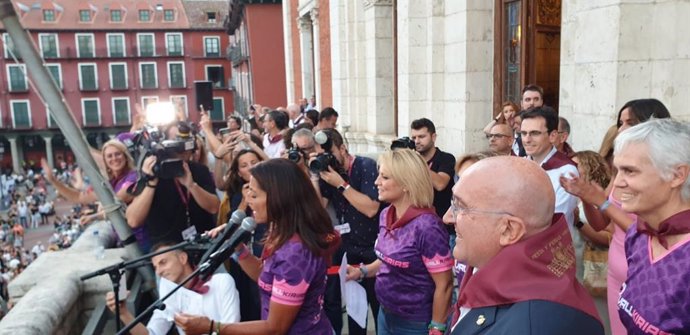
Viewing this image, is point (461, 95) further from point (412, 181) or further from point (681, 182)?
point (681, 182)

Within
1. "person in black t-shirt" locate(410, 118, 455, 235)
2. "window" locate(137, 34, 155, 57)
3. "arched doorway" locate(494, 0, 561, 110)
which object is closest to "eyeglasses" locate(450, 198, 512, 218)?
"person in black t-shirt" locate(410, 118, 455, 235)

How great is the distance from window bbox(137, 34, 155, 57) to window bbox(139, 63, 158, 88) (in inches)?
40.2

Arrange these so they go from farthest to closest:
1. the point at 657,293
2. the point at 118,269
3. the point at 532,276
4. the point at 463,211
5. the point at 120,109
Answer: the point at 120,109 → the point at 118,269 → the point at 657,293 → the point at 463,211 → the point at 532,276

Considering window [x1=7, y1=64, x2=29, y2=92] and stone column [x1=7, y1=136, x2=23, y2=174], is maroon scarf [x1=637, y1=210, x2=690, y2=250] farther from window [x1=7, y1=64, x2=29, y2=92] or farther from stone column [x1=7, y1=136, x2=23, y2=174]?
stone column [x1=7, y1=136, x2=23, y2=174]

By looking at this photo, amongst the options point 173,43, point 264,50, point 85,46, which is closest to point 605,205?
point 264,50

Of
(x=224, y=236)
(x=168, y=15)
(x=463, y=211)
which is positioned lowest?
(x=224, y=236)

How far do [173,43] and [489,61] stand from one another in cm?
4893

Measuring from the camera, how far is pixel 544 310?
1339 millimetres

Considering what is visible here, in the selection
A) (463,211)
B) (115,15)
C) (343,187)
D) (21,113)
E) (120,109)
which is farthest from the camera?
(120,109)

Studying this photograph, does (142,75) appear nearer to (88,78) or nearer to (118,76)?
(118,76)

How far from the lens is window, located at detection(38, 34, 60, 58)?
48.8m

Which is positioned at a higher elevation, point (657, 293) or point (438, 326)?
point (657, 293)

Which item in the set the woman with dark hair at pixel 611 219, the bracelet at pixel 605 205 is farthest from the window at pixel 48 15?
the bracelet at pixel 605 205

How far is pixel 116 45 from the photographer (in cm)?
5069
